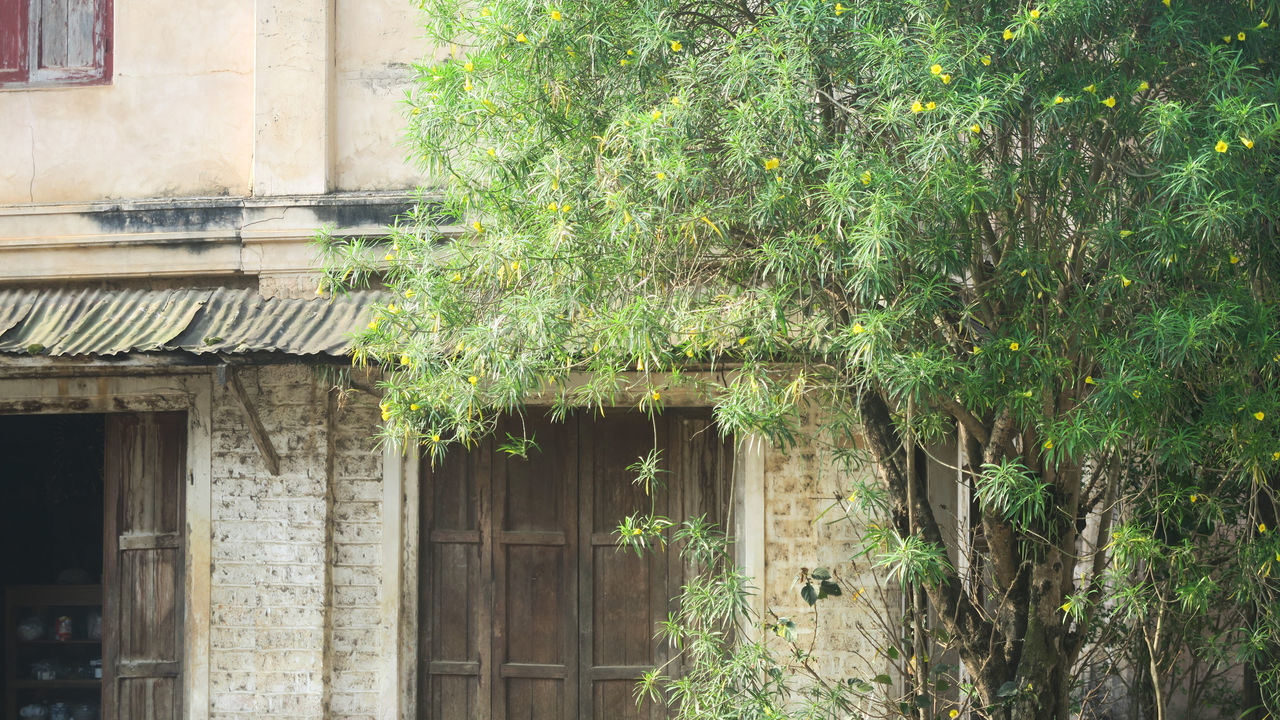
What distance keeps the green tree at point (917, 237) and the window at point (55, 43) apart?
11.7 ft

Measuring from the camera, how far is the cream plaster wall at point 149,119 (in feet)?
24.3

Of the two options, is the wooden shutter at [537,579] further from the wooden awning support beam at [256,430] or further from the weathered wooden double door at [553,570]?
the wooden awning support beam at [256,430]

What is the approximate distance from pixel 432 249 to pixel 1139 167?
2.94m

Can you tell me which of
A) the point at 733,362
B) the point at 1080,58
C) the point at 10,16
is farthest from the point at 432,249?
the point at 10,16

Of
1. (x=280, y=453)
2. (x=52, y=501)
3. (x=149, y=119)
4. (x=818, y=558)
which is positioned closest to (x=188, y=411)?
(x=280, y=453)

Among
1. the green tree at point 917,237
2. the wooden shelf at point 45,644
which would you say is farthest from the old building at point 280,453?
the green tree at point 917,237

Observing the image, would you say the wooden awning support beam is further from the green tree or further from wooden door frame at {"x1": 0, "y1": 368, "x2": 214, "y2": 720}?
the green tree

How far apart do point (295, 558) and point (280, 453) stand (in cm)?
62

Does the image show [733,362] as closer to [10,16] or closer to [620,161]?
[620,161]

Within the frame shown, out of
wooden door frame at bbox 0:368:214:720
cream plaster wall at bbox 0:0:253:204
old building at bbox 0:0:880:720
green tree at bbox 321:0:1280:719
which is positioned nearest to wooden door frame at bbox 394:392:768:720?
old building at bbox 0:0:880:720

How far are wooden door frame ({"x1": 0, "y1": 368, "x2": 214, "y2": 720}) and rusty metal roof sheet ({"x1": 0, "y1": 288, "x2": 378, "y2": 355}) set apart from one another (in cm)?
46

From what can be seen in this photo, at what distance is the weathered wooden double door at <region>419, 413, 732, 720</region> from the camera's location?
23.1ft

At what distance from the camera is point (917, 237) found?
4.24 meters

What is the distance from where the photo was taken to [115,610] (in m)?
7.31
